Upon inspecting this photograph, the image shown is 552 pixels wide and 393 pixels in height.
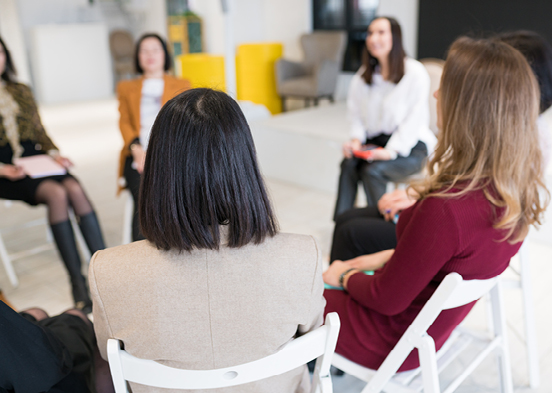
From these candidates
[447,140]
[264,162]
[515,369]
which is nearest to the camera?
[447,140]

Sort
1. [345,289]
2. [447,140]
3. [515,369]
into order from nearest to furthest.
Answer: [447,140] → [345,289] → [515,369]

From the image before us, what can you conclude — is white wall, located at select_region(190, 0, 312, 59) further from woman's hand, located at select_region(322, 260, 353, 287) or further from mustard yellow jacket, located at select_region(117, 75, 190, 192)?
woman's hand, located at select_region(322, 260, 353, 287)

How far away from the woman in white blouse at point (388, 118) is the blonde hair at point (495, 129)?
4.75ft

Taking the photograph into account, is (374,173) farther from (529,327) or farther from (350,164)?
(529,327)

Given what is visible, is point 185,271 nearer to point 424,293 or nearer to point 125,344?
point 125,344

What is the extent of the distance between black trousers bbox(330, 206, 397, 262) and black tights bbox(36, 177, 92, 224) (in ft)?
4.37

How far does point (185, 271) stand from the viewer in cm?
88

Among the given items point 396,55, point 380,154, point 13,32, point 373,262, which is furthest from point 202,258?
point 13,32

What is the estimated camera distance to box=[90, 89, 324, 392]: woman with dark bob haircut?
2.83 ft

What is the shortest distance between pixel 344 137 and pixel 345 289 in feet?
8.39

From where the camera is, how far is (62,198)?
7.99 feet

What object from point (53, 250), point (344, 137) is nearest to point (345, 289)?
point (53, 250)

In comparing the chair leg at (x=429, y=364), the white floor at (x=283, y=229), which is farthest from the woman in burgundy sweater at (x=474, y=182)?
the white floor at (x=283, y=229)

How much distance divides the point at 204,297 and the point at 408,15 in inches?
214
